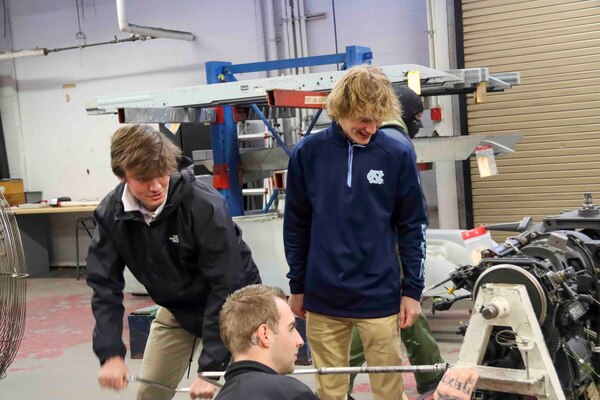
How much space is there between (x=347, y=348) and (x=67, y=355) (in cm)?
297

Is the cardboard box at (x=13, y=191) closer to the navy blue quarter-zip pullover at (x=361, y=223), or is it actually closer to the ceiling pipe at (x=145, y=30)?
the ceiling pipe at (x=145, y=30)

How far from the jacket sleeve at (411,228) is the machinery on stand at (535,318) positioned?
29 centimetres

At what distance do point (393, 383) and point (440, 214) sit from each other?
405 cm

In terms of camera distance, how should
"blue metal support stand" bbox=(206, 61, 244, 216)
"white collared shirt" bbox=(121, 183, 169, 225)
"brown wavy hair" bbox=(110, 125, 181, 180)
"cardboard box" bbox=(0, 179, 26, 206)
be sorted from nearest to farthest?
"brown wavy hair" bbox=(110, 125, 181, 180) → "white collared shirt" bbox=(121, 183, 169, 225) → "blue metal support stand" bbox=(206, 61, 244, 216) → "cardboard box" bbox=(0, 179, 26, 206)

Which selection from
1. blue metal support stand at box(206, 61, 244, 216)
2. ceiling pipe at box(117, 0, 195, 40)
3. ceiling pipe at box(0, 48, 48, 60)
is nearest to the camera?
blue metal support stand at box(206, 61, 244, 216)

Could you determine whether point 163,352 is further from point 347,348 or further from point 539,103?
point 539,103

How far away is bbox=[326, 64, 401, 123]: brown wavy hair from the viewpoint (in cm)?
228

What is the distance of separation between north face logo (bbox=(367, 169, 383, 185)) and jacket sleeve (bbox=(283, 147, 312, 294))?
10.0 inches

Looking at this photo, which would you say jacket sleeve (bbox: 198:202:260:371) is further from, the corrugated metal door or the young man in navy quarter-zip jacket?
the corrugated metal door

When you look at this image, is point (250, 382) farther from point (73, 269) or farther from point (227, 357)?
point (73, 269)

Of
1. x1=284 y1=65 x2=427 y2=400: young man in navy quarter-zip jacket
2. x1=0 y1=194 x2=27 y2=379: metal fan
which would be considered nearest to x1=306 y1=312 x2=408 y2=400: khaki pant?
x1=284 y1=65 x2=427 y2=400: young man in navy quarter-zip jacket

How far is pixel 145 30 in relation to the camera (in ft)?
24.0

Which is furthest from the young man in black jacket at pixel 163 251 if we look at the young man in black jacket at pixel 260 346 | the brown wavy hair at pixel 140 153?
the young man in black jacket at pixel 260 346

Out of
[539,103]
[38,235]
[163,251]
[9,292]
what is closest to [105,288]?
[163,251]
